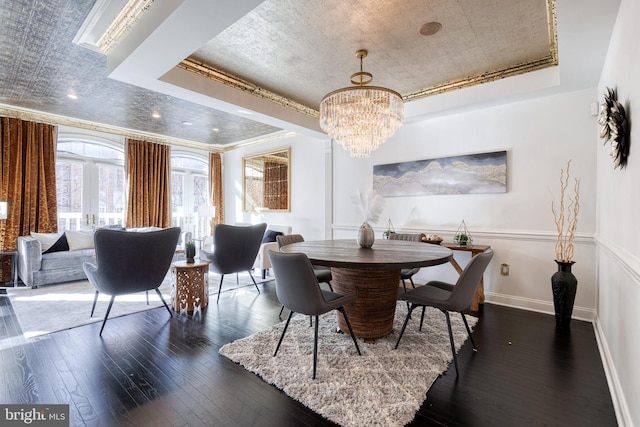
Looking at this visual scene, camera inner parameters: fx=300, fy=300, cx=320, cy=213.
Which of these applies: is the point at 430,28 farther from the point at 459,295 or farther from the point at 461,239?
the point at 461,239

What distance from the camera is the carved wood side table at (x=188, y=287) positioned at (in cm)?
342

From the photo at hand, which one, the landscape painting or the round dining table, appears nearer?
the round dining table

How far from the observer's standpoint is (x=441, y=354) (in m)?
2.36

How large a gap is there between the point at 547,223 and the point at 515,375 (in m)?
2.07

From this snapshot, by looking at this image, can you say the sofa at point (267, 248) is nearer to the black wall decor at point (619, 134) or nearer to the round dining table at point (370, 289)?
the round dining table at point (370, 289)

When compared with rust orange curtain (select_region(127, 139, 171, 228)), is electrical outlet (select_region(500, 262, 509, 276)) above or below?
below

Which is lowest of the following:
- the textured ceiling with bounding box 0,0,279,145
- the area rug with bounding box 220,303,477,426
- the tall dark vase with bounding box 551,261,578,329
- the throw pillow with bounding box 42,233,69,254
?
the area rug with bounding box 220,303,477,426

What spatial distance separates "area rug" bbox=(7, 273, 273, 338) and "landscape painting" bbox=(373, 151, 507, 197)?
106 inches

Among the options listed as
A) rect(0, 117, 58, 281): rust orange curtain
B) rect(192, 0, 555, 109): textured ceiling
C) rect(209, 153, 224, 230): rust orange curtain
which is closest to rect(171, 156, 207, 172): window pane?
rect(209, 153, 224, 230): rust orange curtain

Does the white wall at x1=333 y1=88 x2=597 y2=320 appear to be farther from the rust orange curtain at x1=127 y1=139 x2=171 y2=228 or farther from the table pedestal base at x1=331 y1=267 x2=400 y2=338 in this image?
the rust orange curtain at x1=127 y1=139 x2=171 y2=228

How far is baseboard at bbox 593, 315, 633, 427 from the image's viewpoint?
5.19ft

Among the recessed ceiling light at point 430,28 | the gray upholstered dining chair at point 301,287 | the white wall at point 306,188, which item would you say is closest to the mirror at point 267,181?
the white wall at point 306,188

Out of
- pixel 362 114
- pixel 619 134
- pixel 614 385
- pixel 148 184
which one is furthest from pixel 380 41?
pixel 148 184

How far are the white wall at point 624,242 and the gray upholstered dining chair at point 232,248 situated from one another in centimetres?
351
